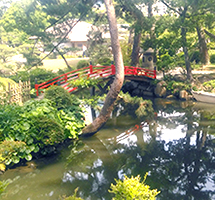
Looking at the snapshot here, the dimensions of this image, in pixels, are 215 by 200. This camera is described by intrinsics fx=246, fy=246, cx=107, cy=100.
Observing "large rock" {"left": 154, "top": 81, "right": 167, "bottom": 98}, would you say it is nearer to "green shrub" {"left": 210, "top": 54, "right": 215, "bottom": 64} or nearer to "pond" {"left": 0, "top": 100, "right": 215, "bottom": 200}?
"pond" {"left": 0, "top": 100, "right": 215, "bottom": 200}

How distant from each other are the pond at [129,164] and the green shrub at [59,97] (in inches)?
73.6

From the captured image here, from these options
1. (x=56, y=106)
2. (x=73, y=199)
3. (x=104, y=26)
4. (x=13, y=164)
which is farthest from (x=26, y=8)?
(x=73, y=199)

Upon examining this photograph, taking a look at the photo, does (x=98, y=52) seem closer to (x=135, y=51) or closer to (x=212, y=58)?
(x=135, y=51)

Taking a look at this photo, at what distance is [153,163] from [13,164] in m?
5.05

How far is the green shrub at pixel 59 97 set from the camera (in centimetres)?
1134

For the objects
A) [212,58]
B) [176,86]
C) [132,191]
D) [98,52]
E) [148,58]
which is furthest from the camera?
[212,58]

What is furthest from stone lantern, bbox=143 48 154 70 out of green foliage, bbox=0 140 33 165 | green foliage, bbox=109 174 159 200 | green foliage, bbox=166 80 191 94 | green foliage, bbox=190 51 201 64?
green foliage, bbox=109 174 159 200

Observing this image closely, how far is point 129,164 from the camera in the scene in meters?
9.13

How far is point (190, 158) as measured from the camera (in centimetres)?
941

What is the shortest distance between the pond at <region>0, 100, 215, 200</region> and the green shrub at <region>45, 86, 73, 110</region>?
6.14ft

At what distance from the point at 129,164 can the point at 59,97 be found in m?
4.63

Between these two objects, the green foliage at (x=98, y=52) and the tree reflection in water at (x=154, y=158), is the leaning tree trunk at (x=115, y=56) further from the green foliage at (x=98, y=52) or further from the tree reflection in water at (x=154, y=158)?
the green foliage at (x=98, y=52)

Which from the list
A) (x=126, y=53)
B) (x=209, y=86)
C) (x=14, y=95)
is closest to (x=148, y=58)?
(x=126, y=53)

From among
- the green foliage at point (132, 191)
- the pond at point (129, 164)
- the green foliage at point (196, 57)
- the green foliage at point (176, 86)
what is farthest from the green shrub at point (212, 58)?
the green foliage at point (132, 191)
